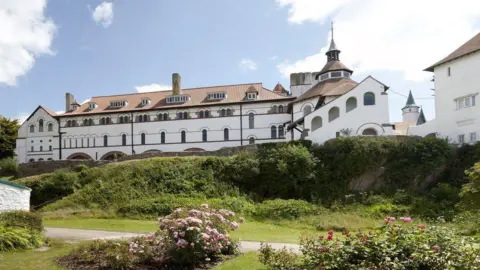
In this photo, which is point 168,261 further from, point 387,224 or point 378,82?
point 378,82

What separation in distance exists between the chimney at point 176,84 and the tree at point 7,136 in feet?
91.9

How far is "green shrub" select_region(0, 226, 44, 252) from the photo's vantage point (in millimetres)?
12461

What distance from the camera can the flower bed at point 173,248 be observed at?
9.73m

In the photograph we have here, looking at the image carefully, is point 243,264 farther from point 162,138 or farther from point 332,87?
point 162,138

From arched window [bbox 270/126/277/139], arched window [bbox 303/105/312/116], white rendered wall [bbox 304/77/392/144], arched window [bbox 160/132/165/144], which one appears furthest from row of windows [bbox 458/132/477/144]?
arched window [bbox 160/132/165/144]

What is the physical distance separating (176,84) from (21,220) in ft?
130

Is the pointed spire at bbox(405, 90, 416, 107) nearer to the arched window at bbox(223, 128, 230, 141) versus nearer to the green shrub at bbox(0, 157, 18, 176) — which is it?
the arched window at bbox(223, 128, 230, 141)

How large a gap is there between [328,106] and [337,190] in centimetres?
987

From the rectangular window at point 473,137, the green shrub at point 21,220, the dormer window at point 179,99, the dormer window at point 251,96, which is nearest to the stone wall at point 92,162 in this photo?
the dormer window at point 179,99

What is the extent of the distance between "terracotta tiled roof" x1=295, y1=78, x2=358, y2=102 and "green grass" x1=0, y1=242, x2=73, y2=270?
30.2 meters

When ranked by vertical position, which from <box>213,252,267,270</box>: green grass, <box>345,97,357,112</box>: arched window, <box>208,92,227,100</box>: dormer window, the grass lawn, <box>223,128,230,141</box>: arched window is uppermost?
<box>208,92,227,100</box>: dormer window

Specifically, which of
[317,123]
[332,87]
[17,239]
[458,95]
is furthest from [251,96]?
[17,239]

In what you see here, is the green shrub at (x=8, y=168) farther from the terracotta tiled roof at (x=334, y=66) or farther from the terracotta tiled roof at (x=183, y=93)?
the terracotta tiled roof at (x=334, y=66)

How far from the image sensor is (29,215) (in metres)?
14.5
